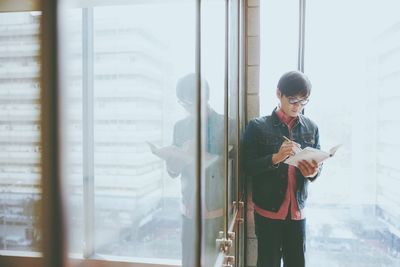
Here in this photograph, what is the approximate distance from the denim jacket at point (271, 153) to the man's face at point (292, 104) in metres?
0.07

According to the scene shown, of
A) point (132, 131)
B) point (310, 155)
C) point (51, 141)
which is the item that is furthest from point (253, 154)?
point (51, 141)

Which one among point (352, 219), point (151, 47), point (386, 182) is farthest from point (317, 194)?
point (151, 47)

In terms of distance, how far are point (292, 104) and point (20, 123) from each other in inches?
69.0

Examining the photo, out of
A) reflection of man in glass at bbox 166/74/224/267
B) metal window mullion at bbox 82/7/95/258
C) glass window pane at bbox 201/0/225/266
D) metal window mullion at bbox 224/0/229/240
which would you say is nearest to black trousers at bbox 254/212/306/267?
metal window mullion at bbox 224/0/229/240

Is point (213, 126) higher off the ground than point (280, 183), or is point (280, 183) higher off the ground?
point (213, 126)

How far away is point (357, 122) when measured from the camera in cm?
255

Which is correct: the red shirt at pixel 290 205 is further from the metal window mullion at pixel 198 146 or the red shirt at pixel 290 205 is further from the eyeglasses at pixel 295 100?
the metal window mullion at pixel 198 146

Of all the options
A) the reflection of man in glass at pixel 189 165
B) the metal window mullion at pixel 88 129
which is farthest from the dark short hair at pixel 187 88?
the metal window mullion at pixel 88 129

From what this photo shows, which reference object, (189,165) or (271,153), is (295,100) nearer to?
(271,153)

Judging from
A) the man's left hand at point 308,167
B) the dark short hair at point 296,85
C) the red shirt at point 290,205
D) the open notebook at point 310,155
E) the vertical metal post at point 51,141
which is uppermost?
the dark short hair at point 296,85

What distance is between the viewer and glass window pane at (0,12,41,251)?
38 centimetres

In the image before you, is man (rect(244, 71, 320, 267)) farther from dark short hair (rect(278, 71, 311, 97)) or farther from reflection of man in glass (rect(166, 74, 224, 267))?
reflection of man in glass (rect(166, 74, 224, 267))

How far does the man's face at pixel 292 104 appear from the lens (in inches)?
76.9

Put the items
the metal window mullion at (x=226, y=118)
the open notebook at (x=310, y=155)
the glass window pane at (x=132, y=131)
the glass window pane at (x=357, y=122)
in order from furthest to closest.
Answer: the glass window pane at (x=357, y=122) < the open notebook at (x=310, y=155) < the metal window mullion at (x=226, y=118) < the glass window pane at (x=132, y=131)
